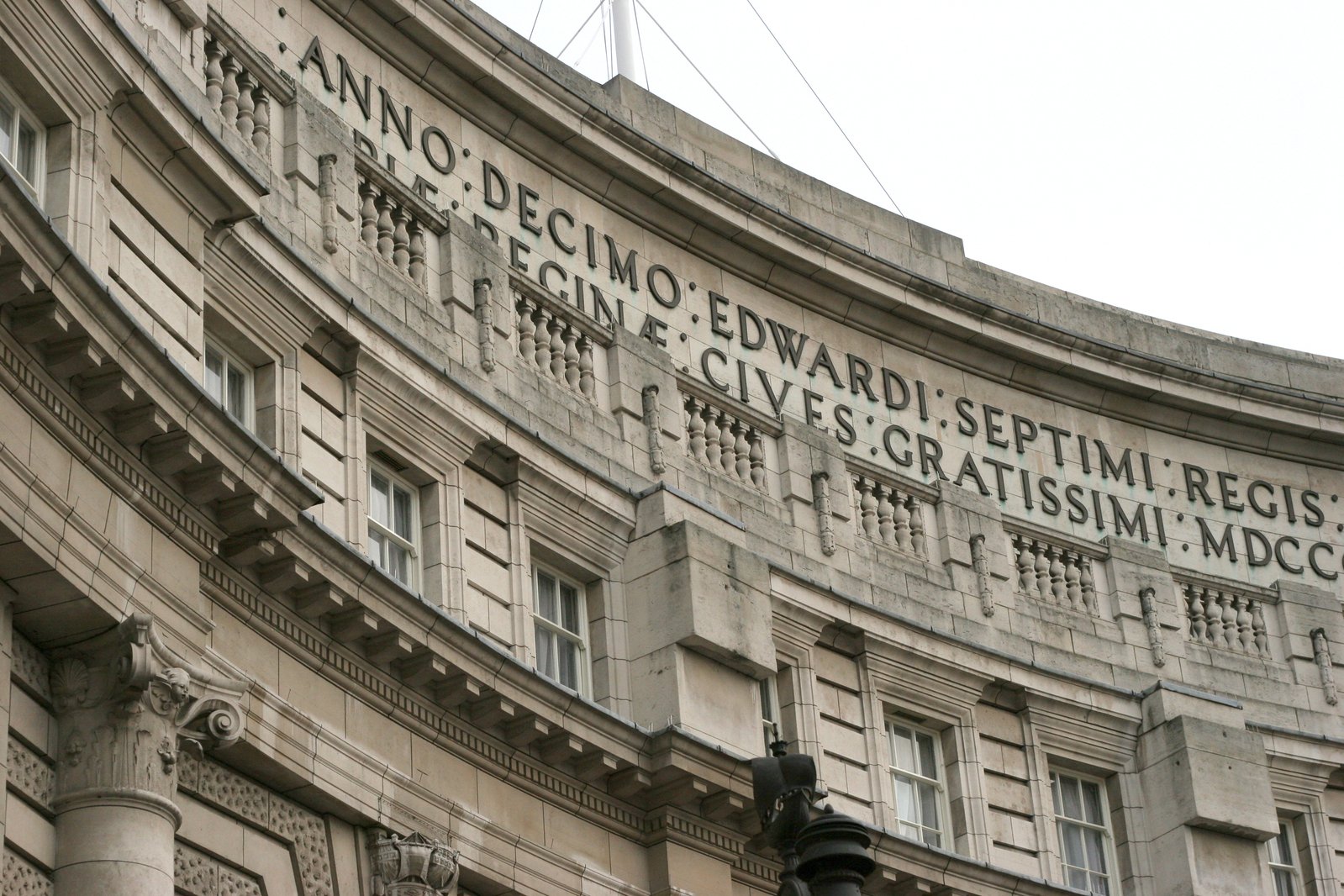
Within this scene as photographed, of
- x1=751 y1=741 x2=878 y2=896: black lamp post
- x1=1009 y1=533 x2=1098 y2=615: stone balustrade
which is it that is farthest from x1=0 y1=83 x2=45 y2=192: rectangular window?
x1=1009 y1=533 x2=1098 y2=615: stone balustrade

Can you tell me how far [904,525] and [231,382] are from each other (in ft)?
35.3

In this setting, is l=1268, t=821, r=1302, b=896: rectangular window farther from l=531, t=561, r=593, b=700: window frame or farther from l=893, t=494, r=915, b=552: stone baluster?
l=531, t=561, r=593, b=700: window frame

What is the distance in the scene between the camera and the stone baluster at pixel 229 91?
84.4ft

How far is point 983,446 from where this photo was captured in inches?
1380

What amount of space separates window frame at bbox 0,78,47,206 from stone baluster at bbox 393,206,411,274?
20.5ft

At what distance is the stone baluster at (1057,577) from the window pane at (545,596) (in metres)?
8.49

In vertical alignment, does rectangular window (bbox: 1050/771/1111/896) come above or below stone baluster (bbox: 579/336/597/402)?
below

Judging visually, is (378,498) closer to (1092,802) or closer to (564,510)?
(564,510)

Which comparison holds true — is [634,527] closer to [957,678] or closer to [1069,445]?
[957,678]

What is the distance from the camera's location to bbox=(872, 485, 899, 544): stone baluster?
32312 mm

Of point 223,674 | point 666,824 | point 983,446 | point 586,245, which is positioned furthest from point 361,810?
point 983,446

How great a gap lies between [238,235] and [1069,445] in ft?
50.0

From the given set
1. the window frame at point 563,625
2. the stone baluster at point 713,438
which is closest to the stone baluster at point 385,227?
the window frame at point 563,625

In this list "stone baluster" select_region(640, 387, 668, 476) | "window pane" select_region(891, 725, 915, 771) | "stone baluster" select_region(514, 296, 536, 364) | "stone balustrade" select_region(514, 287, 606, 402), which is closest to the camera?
"stone baluster" select_region(514, 296, 536, 364)
